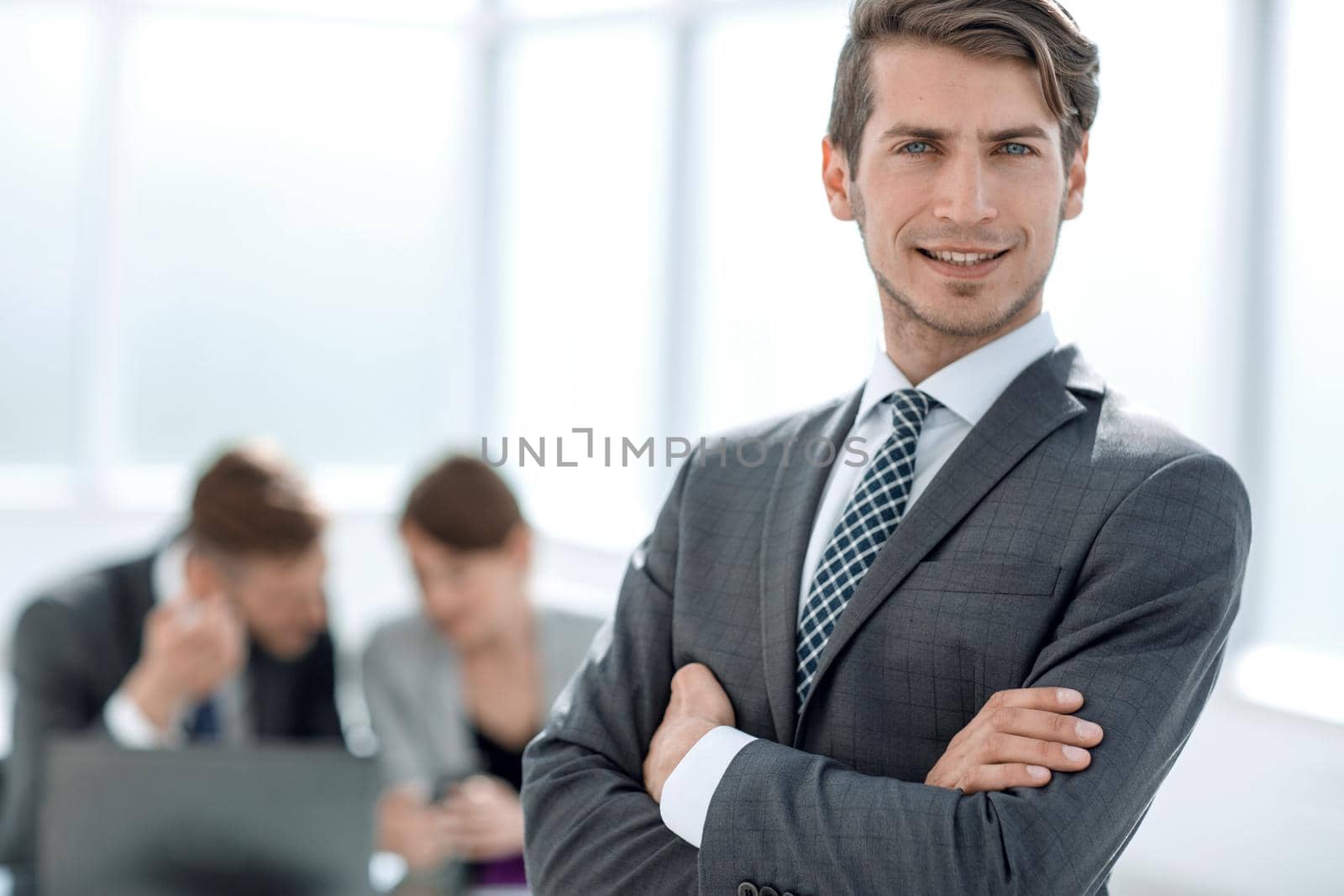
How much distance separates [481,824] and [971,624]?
1560 millimetres

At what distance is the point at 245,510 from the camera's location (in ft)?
9.82

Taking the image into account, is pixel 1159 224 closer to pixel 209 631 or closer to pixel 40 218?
pixel 209 631

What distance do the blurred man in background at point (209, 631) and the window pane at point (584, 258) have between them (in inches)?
86.9

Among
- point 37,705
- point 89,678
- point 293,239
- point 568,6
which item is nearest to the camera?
point 37,705

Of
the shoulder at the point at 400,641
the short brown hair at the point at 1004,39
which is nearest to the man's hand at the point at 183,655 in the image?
the shoulder at the point at 400,641

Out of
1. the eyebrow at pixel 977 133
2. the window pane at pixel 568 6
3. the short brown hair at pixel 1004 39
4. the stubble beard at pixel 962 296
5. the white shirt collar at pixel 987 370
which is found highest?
the window pane at pixel 568 6

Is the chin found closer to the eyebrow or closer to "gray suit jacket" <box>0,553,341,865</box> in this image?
"gray suit jacket" <box>0,553,341,865</box>

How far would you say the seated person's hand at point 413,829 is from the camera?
2.58m

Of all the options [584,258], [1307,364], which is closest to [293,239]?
[584,258]

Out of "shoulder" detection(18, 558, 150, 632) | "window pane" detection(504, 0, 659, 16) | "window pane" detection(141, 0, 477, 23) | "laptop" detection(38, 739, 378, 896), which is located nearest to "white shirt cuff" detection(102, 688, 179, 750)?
"shoulder" detection(18, 558, 150, 632)

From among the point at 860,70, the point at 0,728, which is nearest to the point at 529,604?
the point at 860,70

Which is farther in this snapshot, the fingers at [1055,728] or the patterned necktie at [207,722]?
the patterned necktie at [207,722]

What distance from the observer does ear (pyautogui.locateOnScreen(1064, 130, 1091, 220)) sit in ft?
4.74

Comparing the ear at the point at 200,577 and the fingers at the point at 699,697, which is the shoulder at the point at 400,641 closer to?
the ear at the point at 200,577
